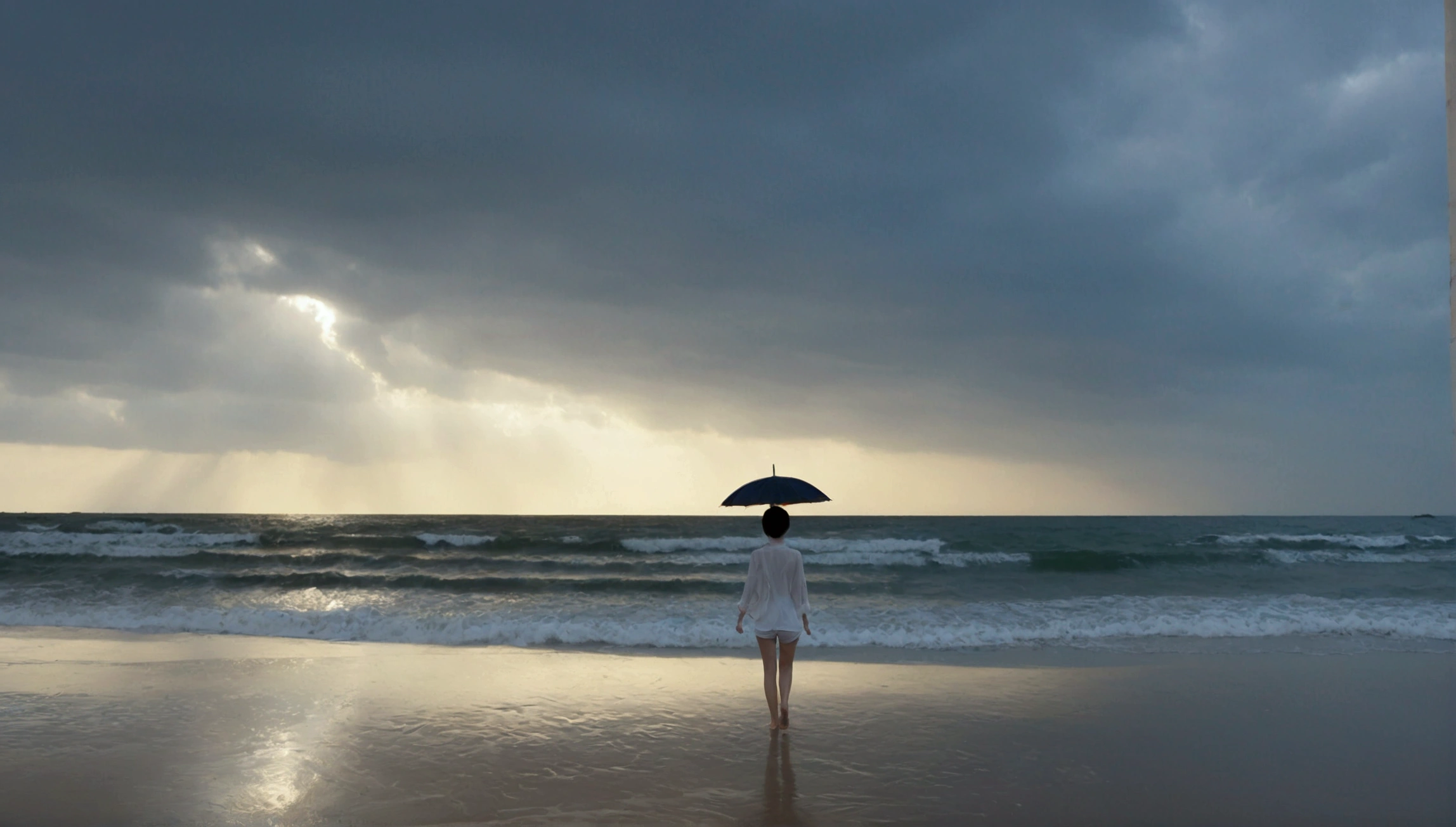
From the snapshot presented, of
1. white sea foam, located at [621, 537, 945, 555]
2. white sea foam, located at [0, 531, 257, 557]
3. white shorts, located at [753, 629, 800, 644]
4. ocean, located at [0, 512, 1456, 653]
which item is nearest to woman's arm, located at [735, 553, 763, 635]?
white shorts, located at [753, 629, 800, 644]

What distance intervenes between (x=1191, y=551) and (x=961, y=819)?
24970 millimetres

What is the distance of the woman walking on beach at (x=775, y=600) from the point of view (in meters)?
6.49

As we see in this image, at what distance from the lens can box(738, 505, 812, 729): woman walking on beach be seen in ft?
21.3

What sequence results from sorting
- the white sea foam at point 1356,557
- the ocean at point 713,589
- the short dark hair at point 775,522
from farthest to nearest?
the white sea foam at point 1356,557
the ocean at point 713,589
the short dark hair at point 775,522

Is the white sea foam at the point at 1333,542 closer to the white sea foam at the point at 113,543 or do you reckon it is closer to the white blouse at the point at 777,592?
the white blouse at the point at 777,592

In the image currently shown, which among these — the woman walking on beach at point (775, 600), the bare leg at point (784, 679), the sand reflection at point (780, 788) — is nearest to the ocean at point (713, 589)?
the bare leg at point (784, 679)

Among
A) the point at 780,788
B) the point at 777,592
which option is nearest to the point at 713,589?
the point at 777,592

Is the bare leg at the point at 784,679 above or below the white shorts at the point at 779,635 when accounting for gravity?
below

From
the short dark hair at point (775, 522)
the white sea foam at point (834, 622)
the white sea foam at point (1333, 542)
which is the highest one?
the short dark hair at point (775, 522)

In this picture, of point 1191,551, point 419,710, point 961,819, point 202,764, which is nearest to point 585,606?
point 419,710

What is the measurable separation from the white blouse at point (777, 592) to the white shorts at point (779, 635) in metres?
0.02

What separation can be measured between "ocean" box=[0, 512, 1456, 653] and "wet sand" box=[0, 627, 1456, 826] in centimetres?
231

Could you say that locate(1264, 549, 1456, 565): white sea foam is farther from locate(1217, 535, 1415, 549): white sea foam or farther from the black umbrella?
the black umbrella

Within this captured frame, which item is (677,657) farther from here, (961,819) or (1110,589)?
(1110,589)
